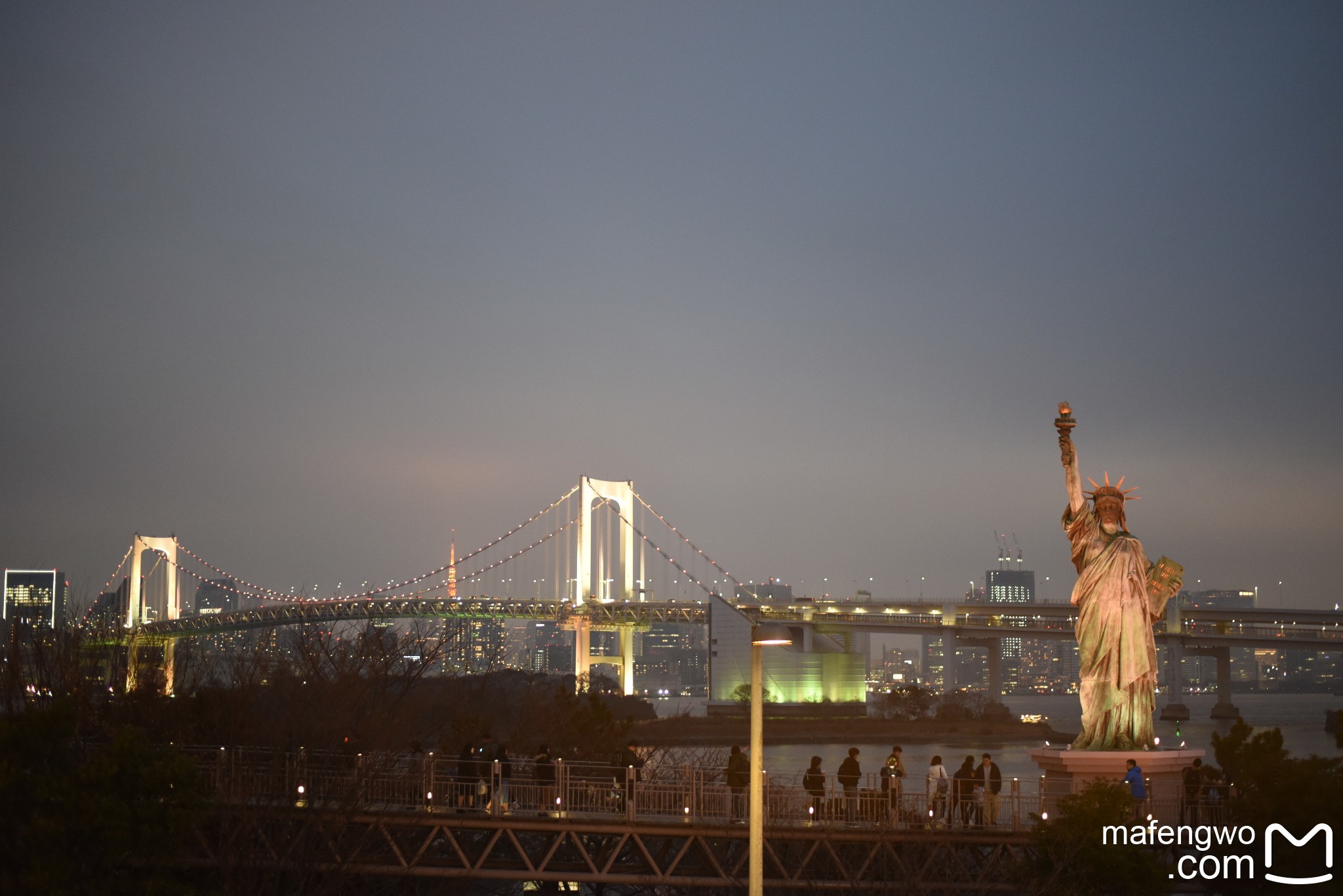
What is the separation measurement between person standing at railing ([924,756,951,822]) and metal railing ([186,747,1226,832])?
0.02 m

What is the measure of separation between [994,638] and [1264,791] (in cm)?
6948

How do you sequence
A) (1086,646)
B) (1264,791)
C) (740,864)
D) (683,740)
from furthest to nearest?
(683,740) → (740,864) → (1086,646) → (1264,791)

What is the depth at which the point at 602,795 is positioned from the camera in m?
20.4

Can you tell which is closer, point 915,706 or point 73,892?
point 73,892

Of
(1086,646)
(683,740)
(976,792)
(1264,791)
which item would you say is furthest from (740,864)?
(683,740)

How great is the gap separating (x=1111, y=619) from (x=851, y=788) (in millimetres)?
4282

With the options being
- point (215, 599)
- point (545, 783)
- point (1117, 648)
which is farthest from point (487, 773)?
point (215, 599)

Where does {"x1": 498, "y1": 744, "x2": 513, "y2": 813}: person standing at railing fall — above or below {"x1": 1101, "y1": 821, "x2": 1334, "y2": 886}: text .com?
above

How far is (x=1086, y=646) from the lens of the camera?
17.9m

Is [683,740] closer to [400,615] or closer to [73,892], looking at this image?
[400,615]

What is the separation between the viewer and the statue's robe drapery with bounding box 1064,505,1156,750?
695 inches

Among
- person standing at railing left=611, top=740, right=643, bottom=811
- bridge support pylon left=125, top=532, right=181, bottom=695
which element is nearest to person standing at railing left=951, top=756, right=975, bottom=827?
person standing at railing left=611, top=740, right=643, bottom=811

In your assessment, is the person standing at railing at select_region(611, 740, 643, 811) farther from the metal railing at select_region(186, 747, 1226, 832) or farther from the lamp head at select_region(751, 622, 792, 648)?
the lamp head at select_region(751, 622, 792, 648)

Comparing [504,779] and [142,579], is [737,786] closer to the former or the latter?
[504,779]
